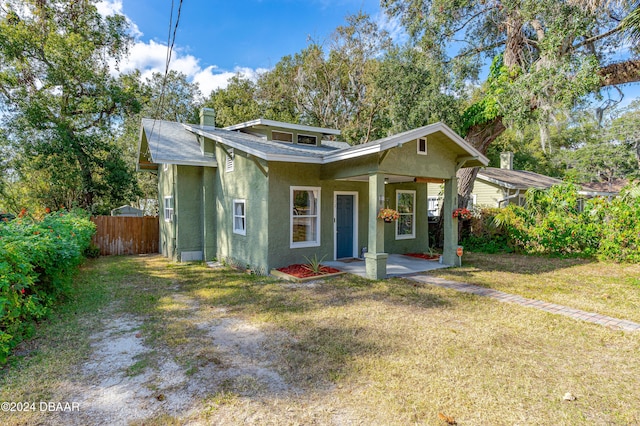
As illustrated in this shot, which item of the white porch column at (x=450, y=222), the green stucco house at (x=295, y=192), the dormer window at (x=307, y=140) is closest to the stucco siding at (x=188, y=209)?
the green stucco house at (x=295, y=192)

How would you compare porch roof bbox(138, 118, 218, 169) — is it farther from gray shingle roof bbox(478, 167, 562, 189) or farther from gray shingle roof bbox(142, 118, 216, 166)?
gray shingle roof bbox(478, 167, 562, 189)

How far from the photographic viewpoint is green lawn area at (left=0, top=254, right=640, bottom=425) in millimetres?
2795

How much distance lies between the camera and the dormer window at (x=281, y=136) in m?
11.1

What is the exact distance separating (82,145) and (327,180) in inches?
565

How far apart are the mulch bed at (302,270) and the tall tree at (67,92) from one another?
13.5m

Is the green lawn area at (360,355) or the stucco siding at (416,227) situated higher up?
the stucco siding at (416,227)

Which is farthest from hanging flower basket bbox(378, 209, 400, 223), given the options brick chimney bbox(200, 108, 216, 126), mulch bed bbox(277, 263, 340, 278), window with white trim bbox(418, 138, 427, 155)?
brick chimney bbox(200, 108, 216, 126)

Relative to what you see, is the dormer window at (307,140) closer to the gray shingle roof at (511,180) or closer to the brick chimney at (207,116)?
the brick chimney at (207,116)

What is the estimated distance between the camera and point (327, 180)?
8719 millimetres

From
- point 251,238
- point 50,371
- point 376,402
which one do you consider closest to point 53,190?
point 251,238

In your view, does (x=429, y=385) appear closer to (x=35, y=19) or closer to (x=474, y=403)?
(x=474, y=403)

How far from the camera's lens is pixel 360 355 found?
380 centimetres

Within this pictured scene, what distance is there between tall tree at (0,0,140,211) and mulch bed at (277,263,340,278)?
44.4 ft

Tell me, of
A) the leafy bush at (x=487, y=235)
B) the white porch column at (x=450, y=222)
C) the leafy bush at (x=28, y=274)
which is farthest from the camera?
the leafy bush at (x=487, y=235)
